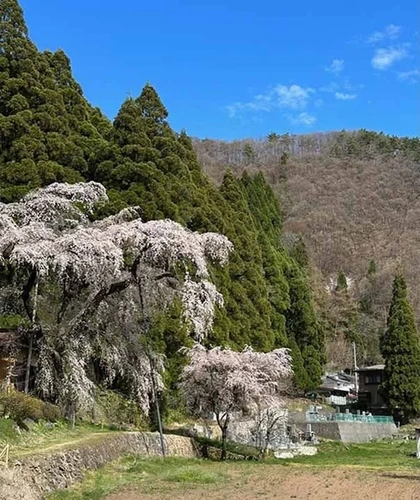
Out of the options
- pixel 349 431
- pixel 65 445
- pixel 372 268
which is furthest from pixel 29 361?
pixel 372 268

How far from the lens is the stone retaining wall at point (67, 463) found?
28.9 feet

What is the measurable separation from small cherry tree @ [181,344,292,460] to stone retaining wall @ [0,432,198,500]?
2.73 metres

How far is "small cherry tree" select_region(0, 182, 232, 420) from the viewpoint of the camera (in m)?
14.1

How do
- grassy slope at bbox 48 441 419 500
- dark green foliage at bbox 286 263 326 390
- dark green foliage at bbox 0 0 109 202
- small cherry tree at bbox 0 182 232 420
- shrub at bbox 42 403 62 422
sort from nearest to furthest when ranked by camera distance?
grassy slope at bbox 48 441 419 500 → shrub at bbox 42 403 62 422 → small cherry tree at bbox 0 182 232 420 → dark green foliage at bbox 0 0 109 202 → dark green foliage at bbox 286 263 326 390

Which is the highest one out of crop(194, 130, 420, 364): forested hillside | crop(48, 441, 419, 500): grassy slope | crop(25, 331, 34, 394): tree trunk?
crop(194, 130, 420, 364): forested hillside

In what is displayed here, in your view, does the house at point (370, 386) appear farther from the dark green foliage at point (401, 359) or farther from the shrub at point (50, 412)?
the shrub at point (50, 412)

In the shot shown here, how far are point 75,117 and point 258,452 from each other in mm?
12887

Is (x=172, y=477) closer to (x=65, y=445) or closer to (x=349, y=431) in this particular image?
(x=65, y=445)

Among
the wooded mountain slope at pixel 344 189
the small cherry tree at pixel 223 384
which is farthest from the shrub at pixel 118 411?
the wooded mountain slope at pixel 344 189

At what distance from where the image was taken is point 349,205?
266 ft

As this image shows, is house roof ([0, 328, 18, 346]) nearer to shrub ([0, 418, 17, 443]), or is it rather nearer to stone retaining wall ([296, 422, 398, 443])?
shrub ([0, 418, 17, 443])

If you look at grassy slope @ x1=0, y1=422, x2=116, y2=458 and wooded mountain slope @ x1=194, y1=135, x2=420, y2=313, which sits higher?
wooded mountain slope @ x1=194, y1=135, x2=420, y2=313

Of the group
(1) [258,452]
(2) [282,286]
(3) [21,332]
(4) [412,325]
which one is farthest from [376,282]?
(3) [21,332]

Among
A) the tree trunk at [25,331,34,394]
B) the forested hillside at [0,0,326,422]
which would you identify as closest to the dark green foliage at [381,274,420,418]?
the forested hillside at [0,0,326,422]
